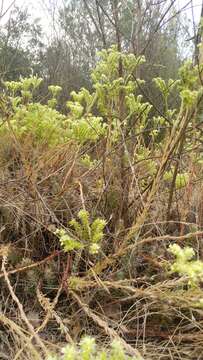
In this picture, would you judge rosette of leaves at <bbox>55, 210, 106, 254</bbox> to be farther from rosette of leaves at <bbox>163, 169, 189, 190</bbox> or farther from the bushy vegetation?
rosette of leaves at <bbox>163, 169, 189, 190</bbox>

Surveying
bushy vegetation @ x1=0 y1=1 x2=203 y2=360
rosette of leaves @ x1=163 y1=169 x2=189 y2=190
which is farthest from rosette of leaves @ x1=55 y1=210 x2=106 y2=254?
rosette of leaves @ x1=163 y1=169 x2=189 y2=190

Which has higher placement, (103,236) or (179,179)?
(179,179)

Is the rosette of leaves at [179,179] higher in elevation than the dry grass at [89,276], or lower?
higher

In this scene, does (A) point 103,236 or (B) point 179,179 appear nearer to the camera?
(A) point 103,236

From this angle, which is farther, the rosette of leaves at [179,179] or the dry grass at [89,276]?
the rosette of leaves at [179,179]

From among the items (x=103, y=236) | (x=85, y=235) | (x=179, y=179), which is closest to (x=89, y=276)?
(x=85, y=235)

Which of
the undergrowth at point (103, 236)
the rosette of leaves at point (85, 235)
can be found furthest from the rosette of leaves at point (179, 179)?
the rosette of leaves at point (85, 235)

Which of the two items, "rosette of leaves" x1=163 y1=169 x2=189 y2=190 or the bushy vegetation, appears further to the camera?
"rosette of leaves" x1=163 y1=169 x2=189 y2=190

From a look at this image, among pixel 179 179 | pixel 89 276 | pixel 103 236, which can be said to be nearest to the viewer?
pixel 89 276

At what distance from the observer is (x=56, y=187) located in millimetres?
1649

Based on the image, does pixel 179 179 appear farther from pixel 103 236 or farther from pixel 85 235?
pixel 85 235

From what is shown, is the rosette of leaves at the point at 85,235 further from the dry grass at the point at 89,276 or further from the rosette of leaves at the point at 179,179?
the rosette of leaves at the point at 179,179

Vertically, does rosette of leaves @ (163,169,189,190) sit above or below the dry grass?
above

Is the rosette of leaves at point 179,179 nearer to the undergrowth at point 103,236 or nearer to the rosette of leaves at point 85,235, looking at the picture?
the undergrowth at point 103,236
